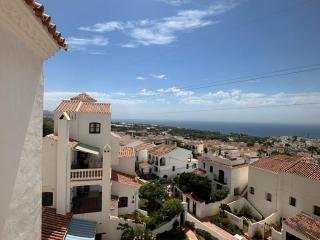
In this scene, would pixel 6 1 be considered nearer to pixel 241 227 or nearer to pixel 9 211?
pixel 9 211

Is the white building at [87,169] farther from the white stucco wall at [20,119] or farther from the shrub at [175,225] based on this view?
Result: the white stucco wall at [20,119]

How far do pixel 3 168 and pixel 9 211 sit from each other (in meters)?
0.85

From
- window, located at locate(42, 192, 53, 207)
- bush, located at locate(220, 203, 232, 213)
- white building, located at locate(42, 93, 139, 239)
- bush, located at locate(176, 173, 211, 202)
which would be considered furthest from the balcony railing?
bush, located at locate(220, 203, 232, 213)

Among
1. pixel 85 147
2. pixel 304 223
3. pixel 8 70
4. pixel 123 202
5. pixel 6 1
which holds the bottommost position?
pixel 304 223

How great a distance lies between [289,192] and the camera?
2892 cm

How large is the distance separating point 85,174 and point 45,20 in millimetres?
16005

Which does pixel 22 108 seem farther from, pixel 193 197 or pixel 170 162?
pixel 170 162

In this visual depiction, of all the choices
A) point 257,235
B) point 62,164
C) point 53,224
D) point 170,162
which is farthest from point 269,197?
point 170,162

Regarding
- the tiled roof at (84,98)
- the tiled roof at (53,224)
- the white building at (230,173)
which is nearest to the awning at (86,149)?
the tiled roof at (53,224)

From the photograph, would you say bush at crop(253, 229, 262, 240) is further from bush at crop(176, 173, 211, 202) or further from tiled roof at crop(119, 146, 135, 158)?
tiled roof at crop(119, 146, 135, 158)

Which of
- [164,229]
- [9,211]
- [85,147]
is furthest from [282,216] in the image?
[9,211]

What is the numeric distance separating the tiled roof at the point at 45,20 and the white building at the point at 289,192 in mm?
23252

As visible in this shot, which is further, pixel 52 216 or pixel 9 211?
pixel 52 216

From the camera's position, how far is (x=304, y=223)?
23.5 m
